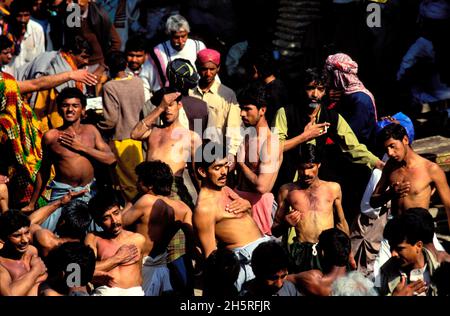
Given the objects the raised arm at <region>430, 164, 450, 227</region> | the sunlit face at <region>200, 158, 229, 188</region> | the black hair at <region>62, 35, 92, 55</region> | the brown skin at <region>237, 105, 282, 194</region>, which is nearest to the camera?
the sunlit face at <region>200, 158, 229, 188</region>

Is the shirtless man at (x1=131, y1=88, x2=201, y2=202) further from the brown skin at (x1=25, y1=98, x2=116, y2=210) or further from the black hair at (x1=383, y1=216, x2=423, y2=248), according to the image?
the black hair at (x1=383, y1=216, x2=423, y2=248)

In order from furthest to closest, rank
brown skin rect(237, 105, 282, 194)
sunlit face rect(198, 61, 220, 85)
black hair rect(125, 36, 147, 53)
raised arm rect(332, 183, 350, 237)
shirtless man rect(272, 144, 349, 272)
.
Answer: black hair rect(125, 36, 147, 53), sunlit face rect(198, 61, 220, 85), brown skin rect(237, 105, 282, 194), raised arm rect(332, 183, 350, 237), shirtless man rect(272, 144, 349, 272)

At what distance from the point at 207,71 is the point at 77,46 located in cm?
134

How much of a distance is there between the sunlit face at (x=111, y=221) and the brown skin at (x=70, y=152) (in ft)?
5.10

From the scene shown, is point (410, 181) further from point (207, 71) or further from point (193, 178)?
point (207, 71)

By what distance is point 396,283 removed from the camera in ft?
34.5

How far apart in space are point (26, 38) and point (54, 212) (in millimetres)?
3137

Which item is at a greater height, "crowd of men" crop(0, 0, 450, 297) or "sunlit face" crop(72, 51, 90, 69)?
"sunlit face" crop(72, 51, 90, 69)

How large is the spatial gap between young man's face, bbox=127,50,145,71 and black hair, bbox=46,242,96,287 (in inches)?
164

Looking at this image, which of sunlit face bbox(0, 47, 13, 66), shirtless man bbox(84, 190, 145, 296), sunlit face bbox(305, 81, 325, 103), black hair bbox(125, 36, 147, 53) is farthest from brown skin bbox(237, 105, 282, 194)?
sunlit face bbox(0, 47, 13, 66)

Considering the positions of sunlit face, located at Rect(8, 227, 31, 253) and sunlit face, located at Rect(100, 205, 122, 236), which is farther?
sunlit face, located at Rect(100, 205, 122, 236)

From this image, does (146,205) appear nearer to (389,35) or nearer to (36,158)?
(36,158)

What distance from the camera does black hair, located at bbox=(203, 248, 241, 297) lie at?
1025 centimetres
